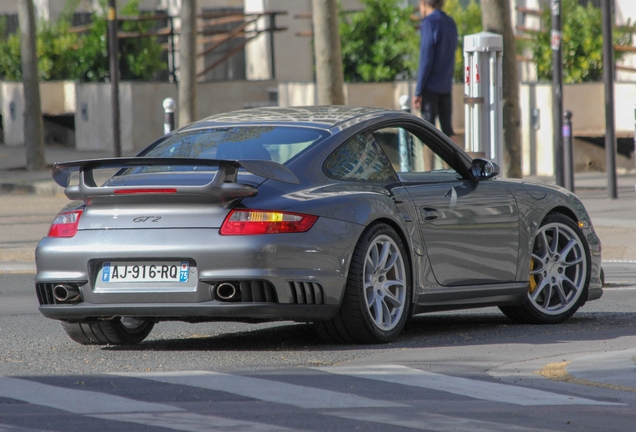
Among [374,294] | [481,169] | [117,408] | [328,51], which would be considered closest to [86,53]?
[328,51]

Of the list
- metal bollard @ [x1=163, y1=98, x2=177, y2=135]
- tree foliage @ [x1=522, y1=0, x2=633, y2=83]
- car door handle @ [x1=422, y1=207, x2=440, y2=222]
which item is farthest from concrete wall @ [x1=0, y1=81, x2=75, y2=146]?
car door handle @ [x1=422, y1=207, x2=440, y2=222]

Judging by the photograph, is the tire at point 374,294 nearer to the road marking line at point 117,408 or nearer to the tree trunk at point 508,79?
the road marking line at point 117,408

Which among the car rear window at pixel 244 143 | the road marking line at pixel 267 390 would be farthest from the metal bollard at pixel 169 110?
the road marking line at pixel 267 390

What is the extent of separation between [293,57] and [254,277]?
2651 cm

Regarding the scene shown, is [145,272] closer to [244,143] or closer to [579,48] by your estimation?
[244,143]

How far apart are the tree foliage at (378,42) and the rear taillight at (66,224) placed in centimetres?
1887

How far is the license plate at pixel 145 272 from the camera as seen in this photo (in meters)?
7.09

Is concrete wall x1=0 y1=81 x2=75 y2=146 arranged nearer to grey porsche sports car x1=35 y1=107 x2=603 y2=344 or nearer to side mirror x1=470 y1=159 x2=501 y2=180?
grey porsche sports car x1=35 y1=107 x2=603 y2=344

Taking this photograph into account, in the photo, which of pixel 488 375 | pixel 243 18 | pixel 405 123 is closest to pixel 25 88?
pixel 243 18

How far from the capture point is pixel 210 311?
7066 mm

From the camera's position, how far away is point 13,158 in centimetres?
2784

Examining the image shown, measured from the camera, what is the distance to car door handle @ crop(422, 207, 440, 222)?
26.0 feet

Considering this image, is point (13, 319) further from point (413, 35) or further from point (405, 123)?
point (413, 35)

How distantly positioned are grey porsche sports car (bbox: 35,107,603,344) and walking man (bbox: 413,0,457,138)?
570cm
